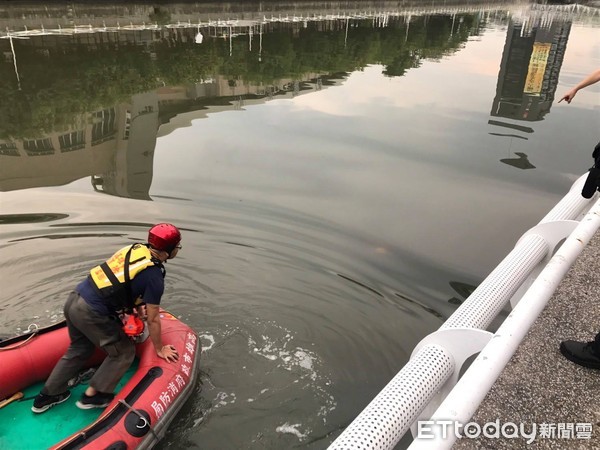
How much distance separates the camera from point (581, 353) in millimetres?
3150

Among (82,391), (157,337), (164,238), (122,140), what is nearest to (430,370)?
(164,238)

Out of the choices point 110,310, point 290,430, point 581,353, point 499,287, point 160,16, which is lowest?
point 290,430

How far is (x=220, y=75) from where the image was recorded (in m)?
17.7

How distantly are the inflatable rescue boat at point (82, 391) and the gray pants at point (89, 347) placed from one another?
0.55 feet

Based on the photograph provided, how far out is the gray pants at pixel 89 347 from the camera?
3.90m

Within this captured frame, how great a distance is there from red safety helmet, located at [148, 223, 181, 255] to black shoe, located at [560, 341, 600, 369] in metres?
2.91

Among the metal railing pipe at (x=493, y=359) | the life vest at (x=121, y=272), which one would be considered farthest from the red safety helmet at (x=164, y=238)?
the metal railing pipe at (x=493, y=359)

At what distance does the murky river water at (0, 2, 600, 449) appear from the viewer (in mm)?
5215

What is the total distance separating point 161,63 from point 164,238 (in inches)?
656

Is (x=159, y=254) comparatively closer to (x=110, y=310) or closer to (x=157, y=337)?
(x=110, y=310)

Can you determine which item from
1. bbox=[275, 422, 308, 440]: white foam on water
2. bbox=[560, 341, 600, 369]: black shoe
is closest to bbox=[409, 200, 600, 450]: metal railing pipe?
bbox=[560, 341, 600, 369]: black shoe

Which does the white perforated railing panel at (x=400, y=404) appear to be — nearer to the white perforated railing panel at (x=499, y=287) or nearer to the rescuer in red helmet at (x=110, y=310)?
the white perforated railing panel at (x=499, y=287)

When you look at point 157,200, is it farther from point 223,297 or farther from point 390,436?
point 390,436
